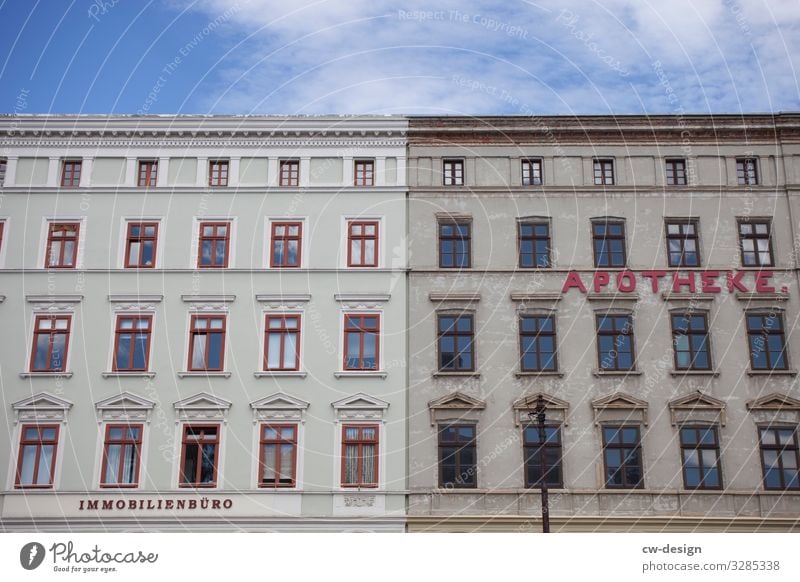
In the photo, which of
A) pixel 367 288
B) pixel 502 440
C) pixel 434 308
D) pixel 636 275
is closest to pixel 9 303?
pixel 367 288

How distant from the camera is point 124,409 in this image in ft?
113

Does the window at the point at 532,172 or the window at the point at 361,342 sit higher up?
the window at the point at 532,172

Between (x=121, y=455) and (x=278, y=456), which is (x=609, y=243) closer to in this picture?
(x=278, y=456)

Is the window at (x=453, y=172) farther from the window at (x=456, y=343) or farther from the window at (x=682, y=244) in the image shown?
the window at (x=682, y=244)

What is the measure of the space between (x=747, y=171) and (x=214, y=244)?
63.0 ft

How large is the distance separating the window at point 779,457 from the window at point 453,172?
13.4 metres

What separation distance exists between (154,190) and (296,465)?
11.2 m

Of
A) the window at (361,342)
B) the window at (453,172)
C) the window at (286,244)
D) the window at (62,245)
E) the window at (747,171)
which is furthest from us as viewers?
the window at (453,172)

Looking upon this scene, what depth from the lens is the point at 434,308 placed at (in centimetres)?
3538

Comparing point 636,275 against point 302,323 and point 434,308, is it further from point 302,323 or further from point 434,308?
point 302,323

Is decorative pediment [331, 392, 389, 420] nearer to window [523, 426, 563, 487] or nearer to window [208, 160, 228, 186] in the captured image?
window [523, 426, 563, 487]

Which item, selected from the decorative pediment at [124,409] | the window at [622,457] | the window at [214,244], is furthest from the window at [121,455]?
the window at [622,457]

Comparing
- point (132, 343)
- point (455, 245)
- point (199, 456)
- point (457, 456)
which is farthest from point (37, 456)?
point (455, 245)

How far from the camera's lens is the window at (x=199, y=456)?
33.8 metres
